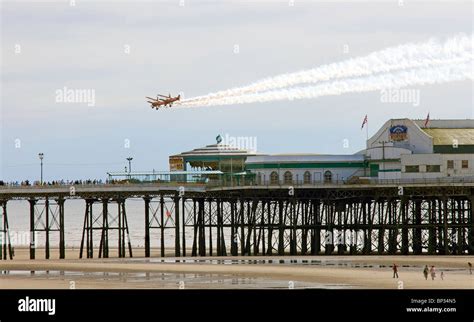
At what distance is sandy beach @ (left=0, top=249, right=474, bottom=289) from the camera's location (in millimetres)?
90438

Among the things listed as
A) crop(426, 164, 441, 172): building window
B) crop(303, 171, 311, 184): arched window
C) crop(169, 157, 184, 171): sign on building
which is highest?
crop(169, 157, 184, 171): sign on building

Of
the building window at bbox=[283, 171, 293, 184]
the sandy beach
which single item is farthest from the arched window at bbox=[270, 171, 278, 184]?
the sandy beach

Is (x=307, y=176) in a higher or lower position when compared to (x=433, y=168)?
lower

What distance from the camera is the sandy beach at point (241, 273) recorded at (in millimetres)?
90438

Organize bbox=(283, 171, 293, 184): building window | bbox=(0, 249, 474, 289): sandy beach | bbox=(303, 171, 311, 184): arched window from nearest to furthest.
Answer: bbox=(0, 249, 474, 289): sandy beach, bbox=(303, 171, 311, 184): arched window, bbox=(283, 171, 293, 184): building window

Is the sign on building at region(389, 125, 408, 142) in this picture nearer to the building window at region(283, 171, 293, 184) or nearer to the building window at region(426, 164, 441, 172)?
the building window at region(426, 164, 441, 172)

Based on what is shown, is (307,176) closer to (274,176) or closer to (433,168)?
(274,176)

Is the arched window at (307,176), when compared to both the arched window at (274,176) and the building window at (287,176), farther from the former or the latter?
the arched window at (274,176)

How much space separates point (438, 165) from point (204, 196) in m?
20.2

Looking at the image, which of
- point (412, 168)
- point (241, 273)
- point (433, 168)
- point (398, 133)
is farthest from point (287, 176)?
point (241, 273)

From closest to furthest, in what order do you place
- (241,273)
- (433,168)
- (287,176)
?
1. (241,273)
2. (433,168)
3. (287,176)

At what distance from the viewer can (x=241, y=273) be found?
99.1 meters
